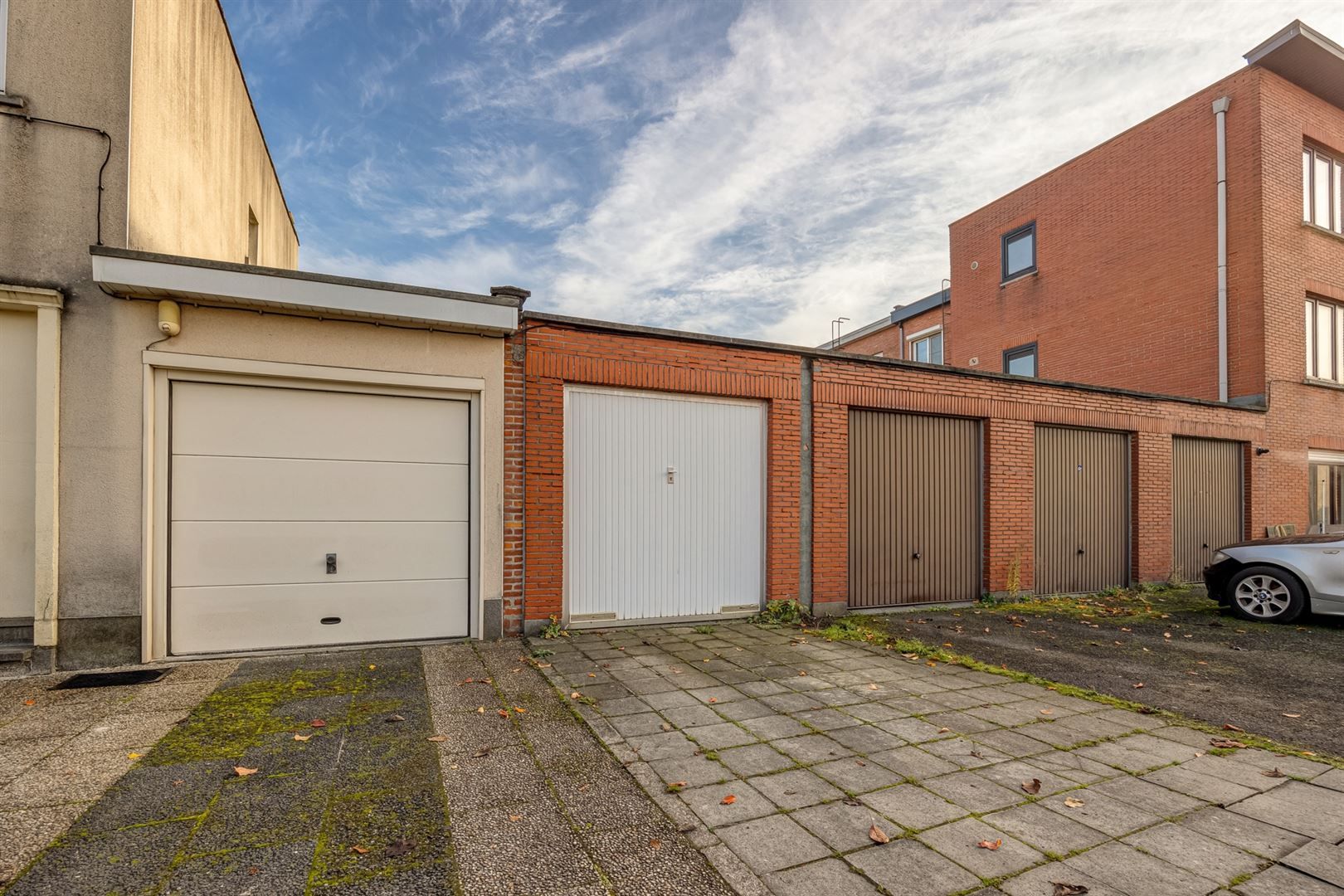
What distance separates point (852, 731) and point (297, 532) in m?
4.76

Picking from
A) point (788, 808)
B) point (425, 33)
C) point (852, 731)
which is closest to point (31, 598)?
point (788, 808)

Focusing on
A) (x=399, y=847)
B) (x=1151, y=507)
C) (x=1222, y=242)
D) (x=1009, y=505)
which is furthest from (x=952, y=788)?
(x=1222, y=242)

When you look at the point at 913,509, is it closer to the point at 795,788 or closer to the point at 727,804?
the point at 795,788

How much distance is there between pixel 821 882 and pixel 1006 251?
61.8 ft

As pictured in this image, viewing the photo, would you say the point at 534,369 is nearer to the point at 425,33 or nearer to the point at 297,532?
the point at 297,532

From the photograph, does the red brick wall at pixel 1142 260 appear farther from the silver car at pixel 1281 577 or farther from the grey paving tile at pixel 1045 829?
the grey paving tile at pixel 1045 829

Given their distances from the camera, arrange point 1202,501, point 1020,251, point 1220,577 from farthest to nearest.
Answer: point 1020,251 → point 1202,501 → point 1220,577

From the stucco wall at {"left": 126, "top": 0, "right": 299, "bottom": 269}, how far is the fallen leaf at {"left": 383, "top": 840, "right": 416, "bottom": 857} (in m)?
5.36

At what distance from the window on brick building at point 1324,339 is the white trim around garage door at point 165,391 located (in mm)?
16337

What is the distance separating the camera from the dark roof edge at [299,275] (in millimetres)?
4824

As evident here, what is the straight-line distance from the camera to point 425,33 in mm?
7648

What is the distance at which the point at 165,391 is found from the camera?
5.18 meters

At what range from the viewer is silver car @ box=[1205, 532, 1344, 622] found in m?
7.18

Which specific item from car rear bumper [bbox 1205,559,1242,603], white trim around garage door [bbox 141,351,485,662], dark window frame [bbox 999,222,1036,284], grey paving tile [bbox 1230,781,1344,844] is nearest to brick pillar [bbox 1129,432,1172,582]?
car rear bumper [bbox 1205,559,1242,603]
